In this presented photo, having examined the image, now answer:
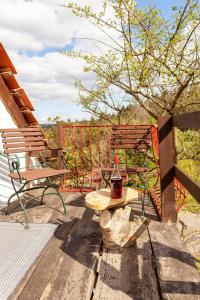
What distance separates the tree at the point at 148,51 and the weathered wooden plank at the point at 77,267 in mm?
2597

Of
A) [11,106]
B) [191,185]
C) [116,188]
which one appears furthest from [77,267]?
[11,106]

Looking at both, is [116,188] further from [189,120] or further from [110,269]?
[189,120]

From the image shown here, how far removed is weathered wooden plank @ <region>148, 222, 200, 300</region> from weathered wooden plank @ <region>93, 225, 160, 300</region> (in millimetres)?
69

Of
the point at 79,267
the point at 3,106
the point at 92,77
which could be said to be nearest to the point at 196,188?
the point at 79,267

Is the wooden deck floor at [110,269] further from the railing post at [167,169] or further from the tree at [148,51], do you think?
the tree at [148,51]

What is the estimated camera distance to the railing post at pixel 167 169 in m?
2.88

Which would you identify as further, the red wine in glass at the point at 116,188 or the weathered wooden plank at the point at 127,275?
the red wine in glass at the point at 116,188

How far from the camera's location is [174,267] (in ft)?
6.57

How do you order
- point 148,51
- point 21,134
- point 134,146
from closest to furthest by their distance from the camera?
point 21,134 < point 134,146 < point 148,51

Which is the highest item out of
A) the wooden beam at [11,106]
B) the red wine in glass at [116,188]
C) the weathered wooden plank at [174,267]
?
the wooden beam at [11,106]

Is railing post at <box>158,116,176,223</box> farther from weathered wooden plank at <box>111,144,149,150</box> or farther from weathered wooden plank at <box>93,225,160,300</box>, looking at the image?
weathered wooden plank at <box>111,144,149,150</box>

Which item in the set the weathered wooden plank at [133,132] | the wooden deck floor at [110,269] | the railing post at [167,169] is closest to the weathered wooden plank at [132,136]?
the weathered wooden plank at [133,132]

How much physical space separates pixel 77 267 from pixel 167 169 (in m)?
1.41

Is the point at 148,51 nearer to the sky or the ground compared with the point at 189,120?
nearer to the sky
